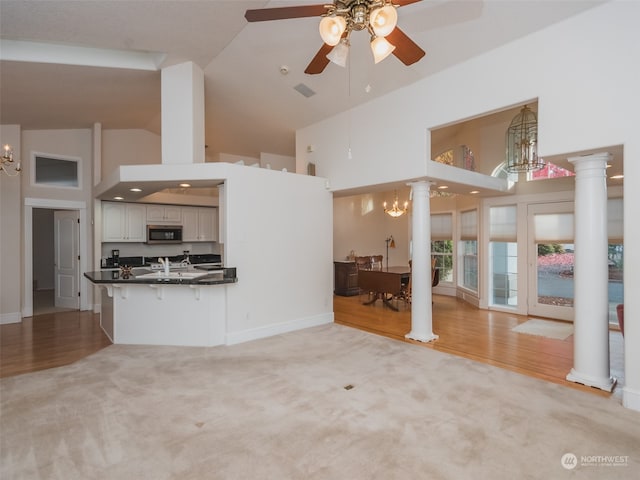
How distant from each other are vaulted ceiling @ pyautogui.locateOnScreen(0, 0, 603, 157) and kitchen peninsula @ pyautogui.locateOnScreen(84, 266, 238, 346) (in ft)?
8.72

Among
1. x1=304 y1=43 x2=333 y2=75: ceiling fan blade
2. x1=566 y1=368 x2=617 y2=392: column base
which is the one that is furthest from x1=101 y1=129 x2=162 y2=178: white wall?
x1=566 y1=368 x2=617 y2=392: column base

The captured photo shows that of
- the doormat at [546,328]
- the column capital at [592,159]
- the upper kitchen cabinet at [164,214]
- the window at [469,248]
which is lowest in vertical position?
the doormat at [546,328]

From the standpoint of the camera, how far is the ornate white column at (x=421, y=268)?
457 cm

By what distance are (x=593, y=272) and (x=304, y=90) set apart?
13.5ft

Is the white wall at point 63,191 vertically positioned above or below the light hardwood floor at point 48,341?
above

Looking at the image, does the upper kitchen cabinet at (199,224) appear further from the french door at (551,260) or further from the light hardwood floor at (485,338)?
the french door at (551,260)

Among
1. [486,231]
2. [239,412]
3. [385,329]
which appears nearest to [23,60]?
[239,412]

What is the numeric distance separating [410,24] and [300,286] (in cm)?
364

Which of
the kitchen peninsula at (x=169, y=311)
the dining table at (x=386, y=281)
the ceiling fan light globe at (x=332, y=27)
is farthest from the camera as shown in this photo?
the dining table at (x=386, y=281)

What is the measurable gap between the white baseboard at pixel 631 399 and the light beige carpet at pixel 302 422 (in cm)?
10

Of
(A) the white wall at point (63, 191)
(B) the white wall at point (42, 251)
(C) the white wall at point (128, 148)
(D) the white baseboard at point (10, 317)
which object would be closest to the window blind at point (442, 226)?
(C) the white wall at point (128, 148)

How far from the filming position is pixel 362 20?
7.04 ft

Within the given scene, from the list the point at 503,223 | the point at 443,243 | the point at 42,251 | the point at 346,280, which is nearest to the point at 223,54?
the point at 346,280

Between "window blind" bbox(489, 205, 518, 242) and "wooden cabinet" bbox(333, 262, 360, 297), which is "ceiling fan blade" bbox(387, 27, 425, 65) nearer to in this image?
"window blind" bbox(489, 205, 518, 242)
